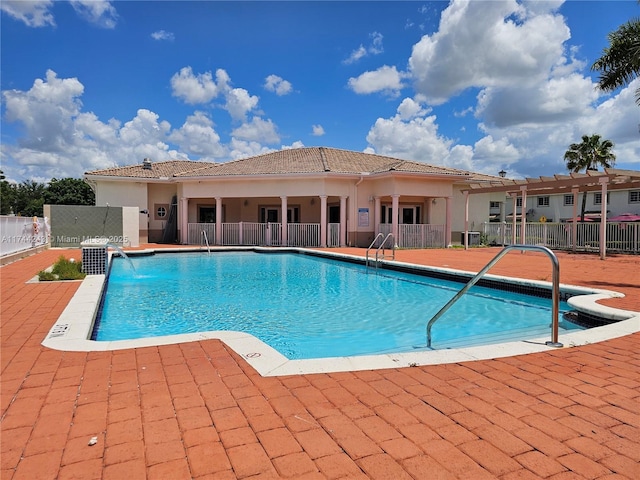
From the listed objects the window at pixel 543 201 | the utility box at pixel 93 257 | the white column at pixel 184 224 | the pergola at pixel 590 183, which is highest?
the window at pixel 543 201

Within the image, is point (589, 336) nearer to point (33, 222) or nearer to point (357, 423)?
point (357, 423)

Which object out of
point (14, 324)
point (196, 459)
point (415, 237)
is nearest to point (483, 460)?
point (196, 459)

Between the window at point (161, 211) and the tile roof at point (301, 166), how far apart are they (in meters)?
1.75

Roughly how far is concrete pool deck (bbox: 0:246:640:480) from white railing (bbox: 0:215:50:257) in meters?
10.7

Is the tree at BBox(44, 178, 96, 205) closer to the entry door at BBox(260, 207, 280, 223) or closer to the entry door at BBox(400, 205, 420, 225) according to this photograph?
the entry door at BBox(260, 207, 280, 223)

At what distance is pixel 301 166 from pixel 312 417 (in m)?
19.4

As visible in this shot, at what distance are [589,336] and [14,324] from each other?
272 inches

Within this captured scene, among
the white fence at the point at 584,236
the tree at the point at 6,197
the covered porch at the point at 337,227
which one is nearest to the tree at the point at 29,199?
the tree at the point at 6,197

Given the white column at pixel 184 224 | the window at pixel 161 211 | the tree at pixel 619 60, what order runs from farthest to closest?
the window at pixel 161 211 → the white column at pixel 184 224 → the tree at pixel 619 60

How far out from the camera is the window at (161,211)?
2309 centimetres

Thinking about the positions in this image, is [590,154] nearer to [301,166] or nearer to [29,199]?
[301,166]

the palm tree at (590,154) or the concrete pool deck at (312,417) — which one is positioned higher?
the palm tree at (590,154)

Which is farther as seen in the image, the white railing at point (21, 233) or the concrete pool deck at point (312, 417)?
the white railing at point (21, 233)

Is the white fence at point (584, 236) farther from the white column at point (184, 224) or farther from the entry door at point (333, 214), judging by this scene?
the white column at point (184, 224)
